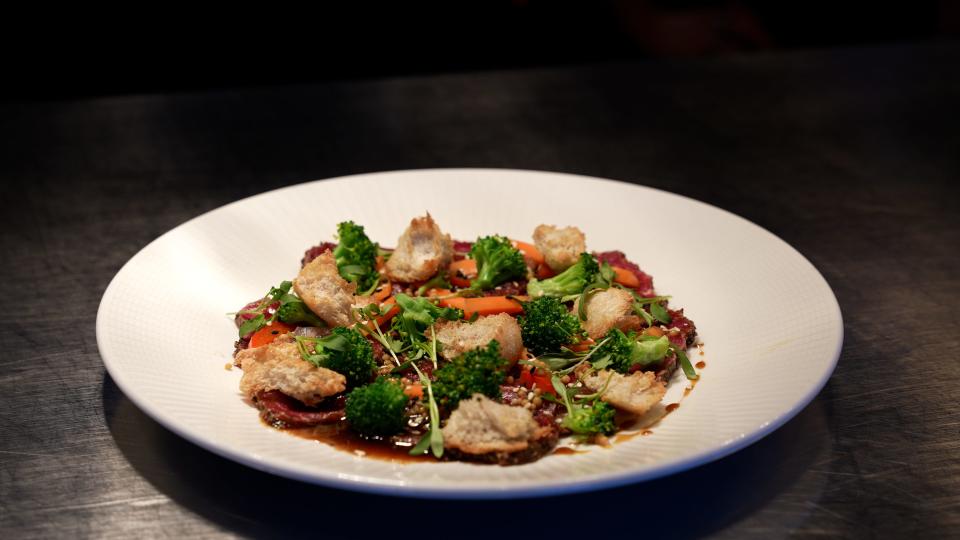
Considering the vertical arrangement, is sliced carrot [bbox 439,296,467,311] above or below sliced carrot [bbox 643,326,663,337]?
below

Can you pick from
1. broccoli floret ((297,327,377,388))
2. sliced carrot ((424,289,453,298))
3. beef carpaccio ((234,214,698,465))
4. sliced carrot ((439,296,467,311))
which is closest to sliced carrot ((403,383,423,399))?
beef carpaccio ((234,214,698,465))

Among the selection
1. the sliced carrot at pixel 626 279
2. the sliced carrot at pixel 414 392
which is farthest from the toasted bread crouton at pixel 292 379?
the sliced carrot at pixel 626 279

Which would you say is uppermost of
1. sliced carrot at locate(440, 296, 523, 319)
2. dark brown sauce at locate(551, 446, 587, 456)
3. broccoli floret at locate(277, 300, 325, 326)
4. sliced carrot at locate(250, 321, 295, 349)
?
dark brown sauce at locate(551, 446, 587, 456)

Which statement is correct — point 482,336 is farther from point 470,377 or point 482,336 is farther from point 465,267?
point 465,267

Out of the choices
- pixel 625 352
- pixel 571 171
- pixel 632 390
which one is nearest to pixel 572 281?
pixel 625 352

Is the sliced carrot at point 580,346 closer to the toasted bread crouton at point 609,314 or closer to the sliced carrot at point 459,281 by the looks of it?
the toasted bread crouton at point 609,314

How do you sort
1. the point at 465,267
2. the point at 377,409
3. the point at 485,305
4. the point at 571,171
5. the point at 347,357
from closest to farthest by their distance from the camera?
the point at 377,409
the point at 347,357
the point at 485,305
the point at 465,267
the point at 571,171

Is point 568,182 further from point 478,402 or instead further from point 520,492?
point 520,492

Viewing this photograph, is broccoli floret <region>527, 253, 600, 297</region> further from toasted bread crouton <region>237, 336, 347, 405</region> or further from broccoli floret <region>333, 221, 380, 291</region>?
toasted bread crouton <region>237, 336, 347, 405</region>
